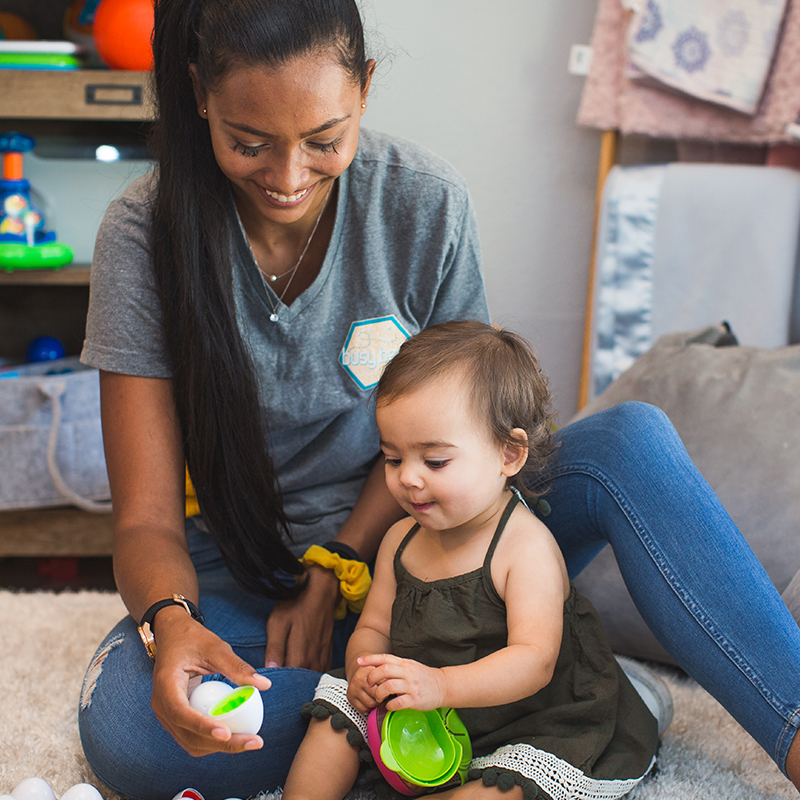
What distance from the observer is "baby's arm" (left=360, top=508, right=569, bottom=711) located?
695 millimetres

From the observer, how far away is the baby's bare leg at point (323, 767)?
77 centimetres

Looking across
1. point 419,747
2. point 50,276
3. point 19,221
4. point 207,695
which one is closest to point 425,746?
point 419,747

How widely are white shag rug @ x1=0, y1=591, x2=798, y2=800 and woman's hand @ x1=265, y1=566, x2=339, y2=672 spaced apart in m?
0.15

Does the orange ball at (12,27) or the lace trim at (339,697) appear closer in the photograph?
the lace trim at (339,697)

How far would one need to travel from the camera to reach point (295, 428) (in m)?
1.06

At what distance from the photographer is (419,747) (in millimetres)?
757

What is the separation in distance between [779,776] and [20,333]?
6.24 ft

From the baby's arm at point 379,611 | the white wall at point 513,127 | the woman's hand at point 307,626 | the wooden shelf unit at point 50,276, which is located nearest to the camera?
the baby's arm at point 379,611

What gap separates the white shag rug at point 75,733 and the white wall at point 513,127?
111cm

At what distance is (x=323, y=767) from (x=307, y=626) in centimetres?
21

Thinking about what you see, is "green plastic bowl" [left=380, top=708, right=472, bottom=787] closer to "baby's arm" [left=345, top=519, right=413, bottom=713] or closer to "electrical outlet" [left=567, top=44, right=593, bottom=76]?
"baby's arm" [left=345, top=519, right=413, bottom=713]

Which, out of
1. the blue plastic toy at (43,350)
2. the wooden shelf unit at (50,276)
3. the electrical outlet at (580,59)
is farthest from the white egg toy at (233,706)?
the electrical outlet at (580,59)

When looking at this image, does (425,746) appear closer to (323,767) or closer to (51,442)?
(323,767)

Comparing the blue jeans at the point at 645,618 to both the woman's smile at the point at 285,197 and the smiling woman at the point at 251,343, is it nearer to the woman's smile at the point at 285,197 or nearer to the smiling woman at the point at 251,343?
the smiling woman at the point at 251,343
